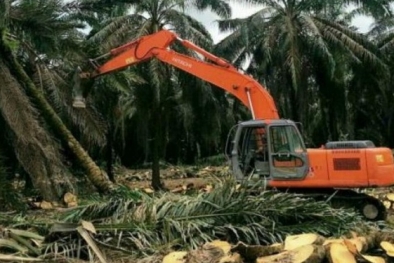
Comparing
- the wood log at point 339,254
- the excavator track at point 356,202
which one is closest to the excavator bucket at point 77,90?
the excavator track at point 356,202

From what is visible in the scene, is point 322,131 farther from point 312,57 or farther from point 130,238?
point 130,238

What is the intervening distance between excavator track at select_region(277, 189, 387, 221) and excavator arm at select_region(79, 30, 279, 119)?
1631 millimetres

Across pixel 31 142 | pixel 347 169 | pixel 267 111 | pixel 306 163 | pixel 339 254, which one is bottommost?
pixel 339 254

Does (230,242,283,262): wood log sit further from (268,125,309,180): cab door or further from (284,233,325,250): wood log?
(268,125,309,180): cab door

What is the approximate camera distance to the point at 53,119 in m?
12.9

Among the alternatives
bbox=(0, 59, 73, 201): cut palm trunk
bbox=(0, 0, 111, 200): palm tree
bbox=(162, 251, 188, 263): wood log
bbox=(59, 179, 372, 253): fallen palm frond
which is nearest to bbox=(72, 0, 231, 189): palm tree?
bbox=(0, 0, 111, 200): palm tree

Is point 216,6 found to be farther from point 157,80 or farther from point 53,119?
point 53,119

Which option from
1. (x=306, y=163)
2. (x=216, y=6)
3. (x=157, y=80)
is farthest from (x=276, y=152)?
(x=216, y=6)

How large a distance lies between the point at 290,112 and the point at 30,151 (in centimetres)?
1508

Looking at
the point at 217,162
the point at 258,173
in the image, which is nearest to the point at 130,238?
the point at 258,173

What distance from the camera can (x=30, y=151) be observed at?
11.9 meters

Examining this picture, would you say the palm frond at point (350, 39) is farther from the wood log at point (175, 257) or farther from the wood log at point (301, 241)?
the wood log at point (175, 257)

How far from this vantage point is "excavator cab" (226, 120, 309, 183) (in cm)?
1068

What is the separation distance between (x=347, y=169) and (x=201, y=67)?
3.91m
